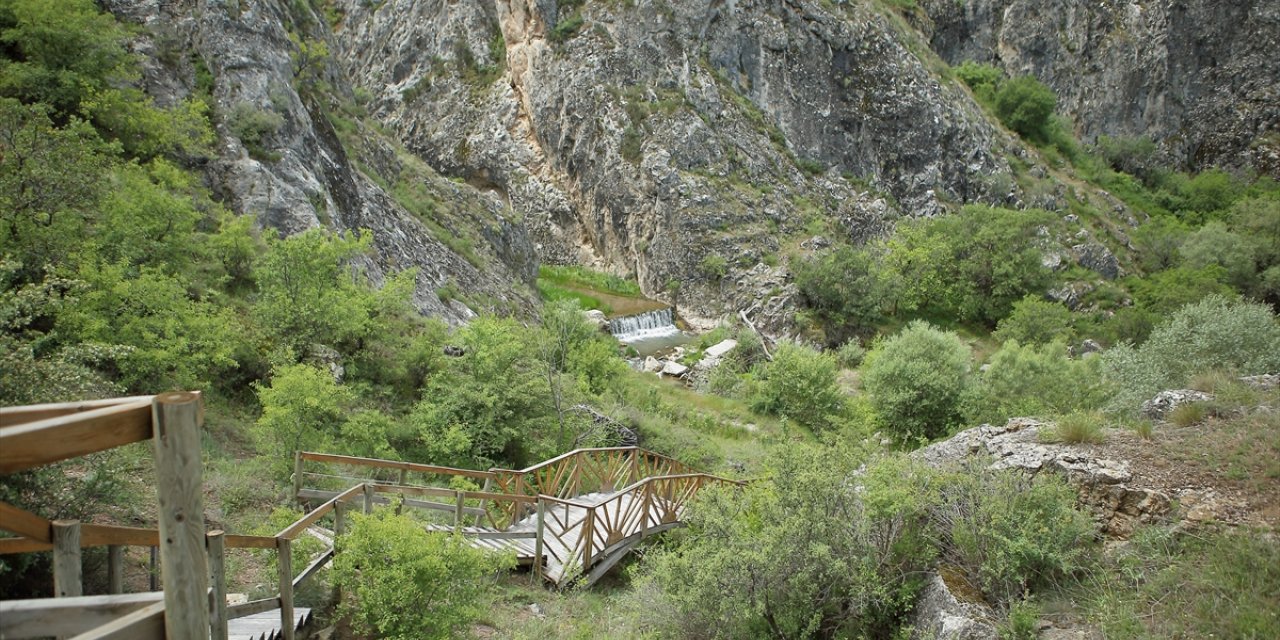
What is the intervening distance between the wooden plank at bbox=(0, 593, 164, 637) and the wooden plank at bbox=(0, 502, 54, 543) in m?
0.33

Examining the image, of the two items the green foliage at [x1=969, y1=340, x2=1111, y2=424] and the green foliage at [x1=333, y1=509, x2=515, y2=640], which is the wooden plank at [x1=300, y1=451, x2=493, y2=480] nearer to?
the green foliage at [x1=333, y1=509, x2=515, y2=640]

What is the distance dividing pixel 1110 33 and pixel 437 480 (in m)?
61.4

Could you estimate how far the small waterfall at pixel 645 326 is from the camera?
32875mm

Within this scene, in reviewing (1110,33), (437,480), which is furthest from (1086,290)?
(437,480)

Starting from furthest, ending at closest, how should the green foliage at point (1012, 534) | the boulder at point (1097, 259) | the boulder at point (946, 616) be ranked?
the boulder at point (1097, 259) → the green foliage at point (1012, 534) → the boulder at point (946, 616)

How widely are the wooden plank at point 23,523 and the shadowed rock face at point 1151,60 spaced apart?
59.9 m

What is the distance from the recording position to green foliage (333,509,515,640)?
563 cm

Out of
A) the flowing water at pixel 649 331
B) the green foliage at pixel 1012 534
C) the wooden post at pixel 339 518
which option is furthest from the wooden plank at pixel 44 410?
the flowing water at pixel 649 331

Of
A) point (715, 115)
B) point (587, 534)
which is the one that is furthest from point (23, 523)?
point (715, 115)

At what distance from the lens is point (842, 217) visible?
3950cm

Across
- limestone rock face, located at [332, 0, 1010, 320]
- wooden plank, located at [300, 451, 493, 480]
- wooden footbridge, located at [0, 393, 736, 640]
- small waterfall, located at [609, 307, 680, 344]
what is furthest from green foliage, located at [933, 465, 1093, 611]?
limestone rock face, located at [332, 0, 1010, 320]

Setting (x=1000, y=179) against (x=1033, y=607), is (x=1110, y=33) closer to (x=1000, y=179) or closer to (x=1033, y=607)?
(x=1000, y=179)

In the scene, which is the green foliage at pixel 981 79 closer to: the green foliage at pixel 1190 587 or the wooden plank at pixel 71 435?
the green foliage at pixel 1190 587

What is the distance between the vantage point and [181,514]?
7.68 feet
